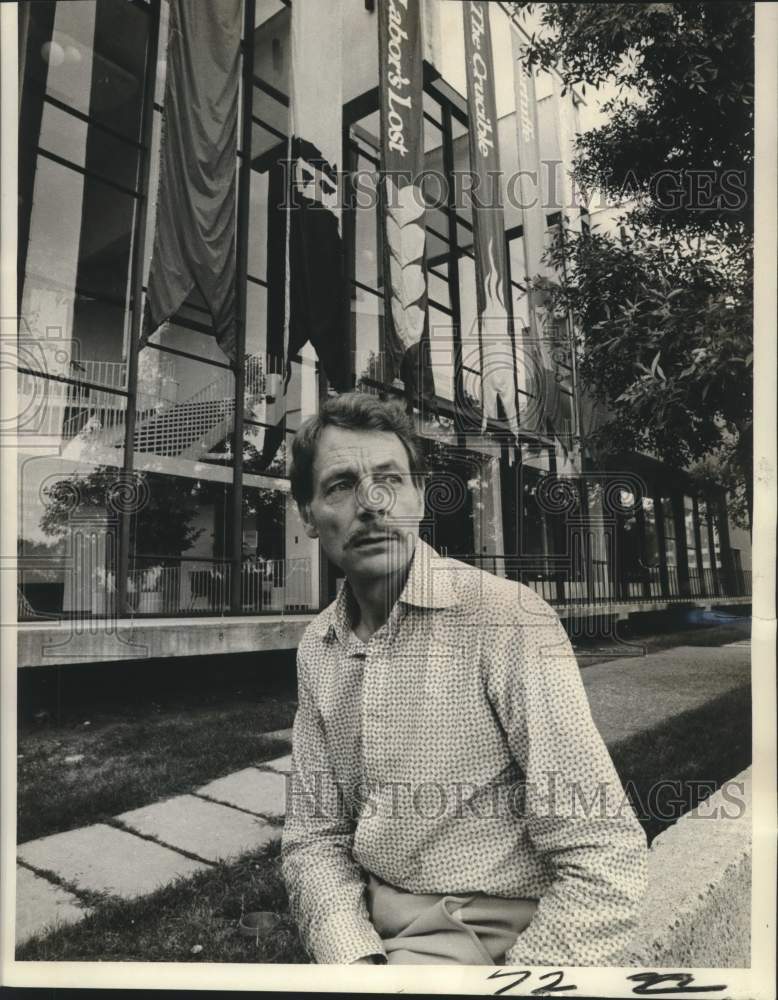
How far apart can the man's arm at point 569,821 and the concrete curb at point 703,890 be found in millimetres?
419

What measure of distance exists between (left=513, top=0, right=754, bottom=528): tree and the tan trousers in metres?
1.35

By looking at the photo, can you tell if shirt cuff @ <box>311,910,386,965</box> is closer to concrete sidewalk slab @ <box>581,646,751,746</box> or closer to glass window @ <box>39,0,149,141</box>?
concrete sidewalk slab @ <box>581,646,751,746</box>

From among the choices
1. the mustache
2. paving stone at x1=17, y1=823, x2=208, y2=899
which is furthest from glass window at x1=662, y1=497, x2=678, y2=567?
paving stone at x1=17, y1=823, x2=208, y2=899

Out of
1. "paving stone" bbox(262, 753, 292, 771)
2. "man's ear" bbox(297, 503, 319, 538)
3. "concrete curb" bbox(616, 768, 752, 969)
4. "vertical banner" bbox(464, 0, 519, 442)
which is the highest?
"vertical banner" bbox(464, 0, 519, 442)

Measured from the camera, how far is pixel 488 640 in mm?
Result: 1519

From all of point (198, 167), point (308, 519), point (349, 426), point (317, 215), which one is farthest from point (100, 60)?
point (308, 519)

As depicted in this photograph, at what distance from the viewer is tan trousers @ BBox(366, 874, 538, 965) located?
1.47 meters

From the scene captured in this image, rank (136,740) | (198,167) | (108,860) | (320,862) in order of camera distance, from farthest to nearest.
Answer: (198,167)
(136,740)
(108,860)
(320,862)

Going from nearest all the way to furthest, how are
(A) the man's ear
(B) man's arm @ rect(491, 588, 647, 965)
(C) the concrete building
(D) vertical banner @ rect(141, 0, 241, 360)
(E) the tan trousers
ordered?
(B) man's arm @ rect(491, 588, 647, 965) → (E) the tan trousers → (A) the man's ear → (C) the concrete building → (D) vertical banner @ rect(141, 0, 241, 360)

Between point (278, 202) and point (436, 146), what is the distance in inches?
24.3

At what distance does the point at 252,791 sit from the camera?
7.06ft

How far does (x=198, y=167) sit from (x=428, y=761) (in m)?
2.36

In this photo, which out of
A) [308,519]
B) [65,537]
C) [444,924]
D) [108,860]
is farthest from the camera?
[65,537]

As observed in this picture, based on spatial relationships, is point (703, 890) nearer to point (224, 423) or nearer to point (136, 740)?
point (136, 740)
